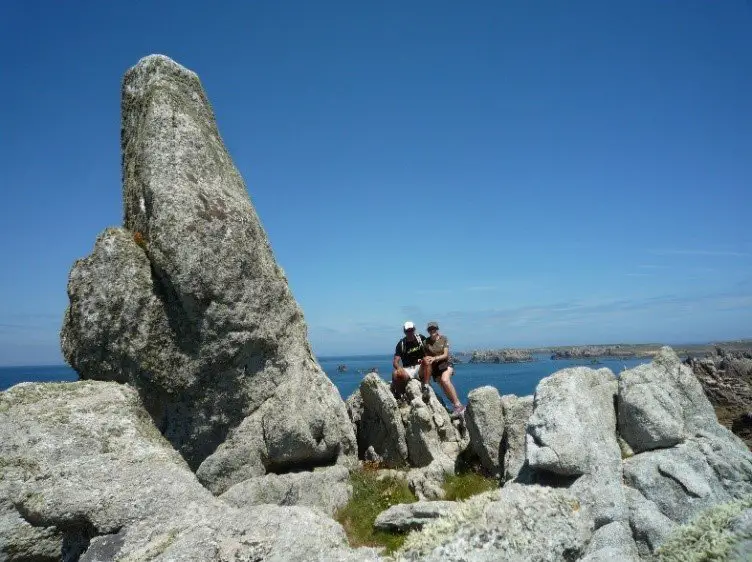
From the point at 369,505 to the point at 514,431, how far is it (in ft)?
14.5

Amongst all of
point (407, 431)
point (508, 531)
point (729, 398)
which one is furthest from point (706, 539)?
point (729, 398)

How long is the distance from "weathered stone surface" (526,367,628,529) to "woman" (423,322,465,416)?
6.45 meters

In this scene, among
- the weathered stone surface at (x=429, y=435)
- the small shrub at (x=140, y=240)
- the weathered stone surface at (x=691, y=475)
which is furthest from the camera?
the weathered stone surface at (x=429, y=435)

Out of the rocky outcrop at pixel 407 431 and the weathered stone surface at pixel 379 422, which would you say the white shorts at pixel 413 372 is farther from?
the weathered stone surface at pixel 379 422

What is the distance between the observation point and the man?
1930 centimetres

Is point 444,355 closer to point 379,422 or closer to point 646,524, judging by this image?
point 379,422

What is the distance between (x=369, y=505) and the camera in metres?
14.2

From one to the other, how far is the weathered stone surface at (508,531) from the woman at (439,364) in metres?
10.0

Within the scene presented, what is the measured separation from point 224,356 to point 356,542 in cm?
568

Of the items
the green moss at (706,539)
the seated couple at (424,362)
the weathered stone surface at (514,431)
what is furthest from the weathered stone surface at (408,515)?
the seated couple at (424,362)

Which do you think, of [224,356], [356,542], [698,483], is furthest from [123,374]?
[698,483]

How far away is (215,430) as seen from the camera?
14234 mm

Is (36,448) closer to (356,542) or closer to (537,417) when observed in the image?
(356,542)

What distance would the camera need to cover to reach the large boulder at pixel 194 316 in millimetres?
13438
